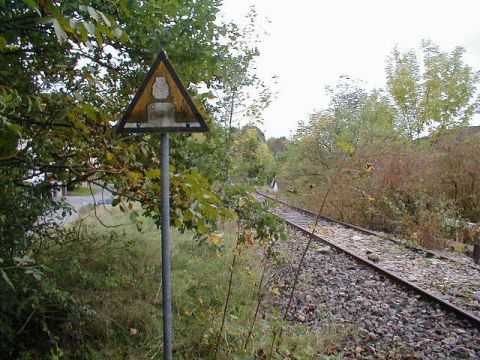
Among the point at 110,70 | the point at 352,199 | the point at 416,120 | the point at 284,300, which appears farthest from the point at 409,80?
the point at 110,70

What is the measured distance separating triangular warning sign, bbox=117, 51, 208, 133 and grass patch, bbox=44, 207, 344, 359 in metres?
2.05

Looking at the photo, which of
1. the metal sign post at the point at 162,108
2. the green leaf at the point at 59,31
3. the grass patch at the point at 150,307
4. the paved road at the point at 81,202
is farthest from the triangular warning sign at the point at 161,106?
the grass patch at the point at 150,307

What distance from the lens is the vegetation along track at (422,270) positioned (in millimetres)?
6418

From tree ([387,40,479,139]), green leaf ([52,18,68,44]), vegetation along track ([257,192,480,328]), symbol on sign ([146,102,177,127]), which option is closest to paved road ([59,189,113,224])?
symbol on sign ([146,102,177,127])

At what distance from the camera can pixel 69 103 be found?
281 centimetres

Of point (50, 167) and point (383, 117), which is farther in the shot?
point (383, 117)

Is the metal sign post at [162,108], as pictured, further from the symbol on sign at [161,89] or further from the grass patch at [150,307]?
the grass patch at [150,307]

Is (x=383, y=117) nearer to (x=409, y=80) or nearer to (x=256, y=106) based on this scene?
(x=409, y=80)

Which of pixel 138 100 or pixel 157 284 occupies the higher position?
pixel 138 100

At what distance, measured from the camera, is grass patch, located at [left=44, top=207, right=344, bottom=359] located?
4.20 m

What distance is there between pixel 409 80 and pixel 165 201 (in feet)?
91.1

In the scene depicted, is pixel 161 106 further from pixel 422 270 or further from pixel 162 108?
pixel 422 270

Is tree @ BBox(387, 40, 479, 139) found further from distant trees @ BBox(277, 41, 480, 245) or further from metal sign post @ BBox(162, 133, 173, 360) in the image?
metal sign post @ BBox(162, 133, 173, 360)

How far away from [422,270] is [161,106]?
7886 mm
